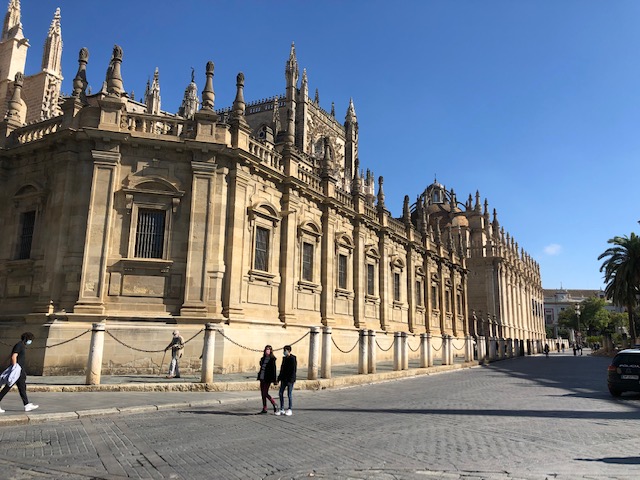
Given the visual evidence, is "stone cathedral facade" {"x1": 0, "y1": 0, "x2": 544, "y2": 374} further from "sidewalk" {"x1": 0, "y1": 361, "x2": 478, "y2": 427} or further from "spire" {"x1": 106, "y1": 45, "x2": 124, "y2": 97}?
"sidewalk" {"x1": 0, "y1": 361, "x2": 478, "y2": 427}

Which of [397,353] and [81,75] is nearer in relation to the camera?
[81,75]

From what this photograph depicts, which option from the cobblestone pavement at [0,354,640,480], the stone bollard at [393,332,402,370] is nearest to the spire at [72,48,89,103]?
the cobblestone pavement at [0,354,640,480]

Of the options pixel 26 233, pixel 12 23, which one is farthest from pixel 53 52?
pixel 26 233

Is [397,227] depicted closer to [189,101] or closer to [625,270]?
[625,270]

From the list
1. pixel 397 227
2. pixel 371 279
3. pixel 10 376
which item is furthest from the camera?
pixel 397 227

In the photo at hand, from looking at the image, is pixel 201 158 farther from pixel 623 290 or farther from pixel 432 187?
pixel 432 187

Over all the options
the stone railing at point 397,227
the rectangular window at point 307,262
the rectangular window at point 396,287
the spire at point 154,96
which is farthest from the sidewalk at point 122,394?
the spire at point 154,96

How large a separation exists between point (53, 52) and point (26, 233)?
36656 mm

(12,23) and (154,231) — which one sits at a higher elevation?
(12,23)

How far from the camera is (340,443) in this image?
24.4ft

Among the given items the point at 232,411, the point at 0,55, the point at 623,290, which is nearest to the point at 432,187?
the point at 623,290

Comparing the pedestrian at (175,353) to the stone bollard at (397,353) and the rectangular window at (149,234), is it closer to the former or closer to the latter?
the rectangular window at (149,234)

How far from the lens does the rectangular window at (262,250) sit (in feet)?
63.4

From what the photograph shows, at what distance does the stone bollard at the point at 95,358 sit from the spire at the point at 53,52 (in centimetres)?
4155
